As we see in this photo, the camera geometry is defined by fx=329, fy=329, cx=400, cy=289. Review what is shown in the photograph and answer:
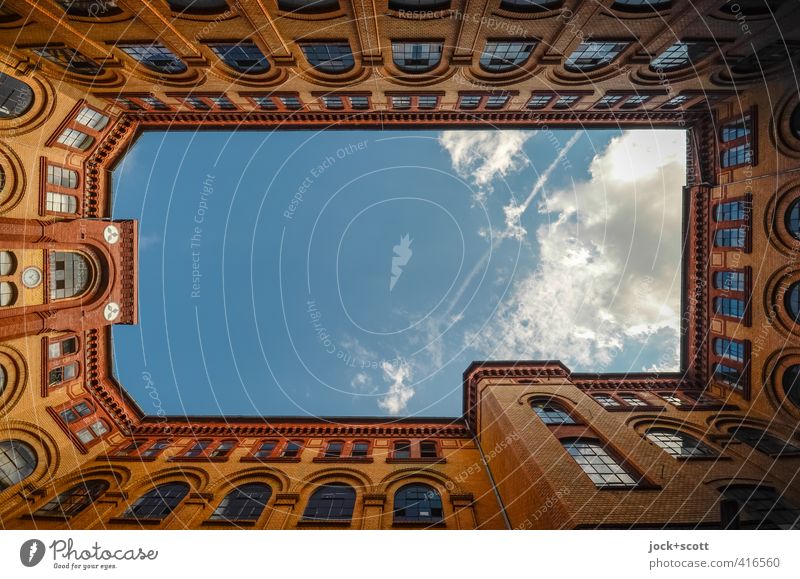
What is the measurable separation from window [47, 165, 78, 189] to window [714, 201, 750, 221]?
1871 inches

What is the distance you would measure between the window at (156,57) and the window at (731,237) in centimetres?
3859

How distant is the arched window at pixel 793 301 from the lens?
64.5 feet

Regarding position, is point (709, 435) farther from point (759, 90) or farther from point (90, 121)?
point (90, 121)

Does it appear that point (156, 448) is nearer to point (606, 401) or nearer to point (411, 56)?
point (411, 56)

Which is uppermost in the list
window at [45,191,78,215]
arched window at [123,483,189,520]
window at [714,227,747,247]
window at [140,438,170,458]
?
window at [45,191,78,215]

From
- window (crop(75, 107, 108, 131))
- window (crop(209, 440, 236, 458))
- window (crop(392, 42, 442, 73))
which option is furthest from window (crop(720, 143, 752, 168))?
window (crop(75, 107, 108, 131))

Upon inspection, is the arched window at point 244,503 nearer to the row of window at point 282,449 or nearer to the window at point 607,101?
the row of window at point 282,449

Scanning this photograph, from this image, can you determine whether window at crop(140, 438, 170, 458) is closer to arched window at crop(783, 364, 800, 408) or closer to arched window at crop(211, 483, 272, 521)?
arched window at crop(211, 483, 272, 521)

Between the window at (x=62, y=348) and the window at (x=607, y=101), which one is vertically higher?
the window at (x=607, y=101)

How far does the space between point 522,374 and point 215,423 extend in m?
25.5

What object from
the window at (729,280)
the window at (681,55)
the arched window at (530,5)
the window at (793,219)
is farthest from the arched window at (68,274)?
the window at (729,280)

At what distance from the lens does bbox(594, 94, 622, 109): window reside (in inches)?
963

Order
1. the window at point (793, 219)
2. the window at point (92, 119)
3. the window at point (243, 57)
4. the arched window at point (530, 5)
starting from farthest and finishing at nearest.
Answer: the window at point (92, 119)
the window at point (793, 219)
the window at point (243, 57)
the arched window at point (530, 5)

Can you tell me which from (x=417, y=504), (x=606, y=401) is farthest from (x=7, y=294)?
(x=606, y=401)
